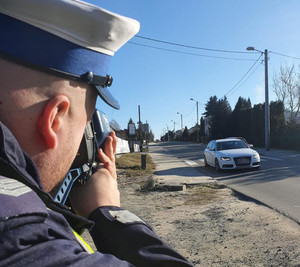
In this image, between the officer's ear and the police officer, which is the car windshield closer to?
the police officer

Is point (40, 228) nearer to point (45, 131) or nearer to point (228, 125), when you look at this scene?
point (45, 131)

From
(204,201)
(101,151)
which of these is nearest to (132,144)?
(204,201)

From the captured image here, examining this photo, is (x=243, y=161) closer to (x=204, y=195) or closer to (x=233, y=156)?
(x=233, y=156)

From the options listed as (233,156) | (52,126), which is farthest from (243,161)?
(52,126)

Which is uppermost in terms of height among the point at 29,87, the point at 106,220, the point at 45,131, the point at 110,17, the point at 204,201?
the point at 110,17

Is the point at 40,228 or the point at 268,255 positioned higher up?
the point at 40,228

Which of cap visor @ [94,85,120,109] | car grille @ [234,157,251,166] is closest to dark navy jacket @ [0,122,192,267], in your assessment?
cap visor @ [94,85,120,109]

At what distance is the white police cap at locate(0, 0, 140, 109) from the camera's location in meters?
0.84

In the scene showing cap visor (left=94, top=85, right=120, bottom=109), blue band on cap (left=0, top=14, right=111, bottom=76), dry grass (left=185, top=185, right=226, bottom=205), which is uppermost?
blue band on cap (left=0, top=14, right=111, bottom=76)

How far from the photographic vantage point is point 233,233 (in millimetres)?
4520

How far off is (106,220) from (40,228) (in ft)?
1.36

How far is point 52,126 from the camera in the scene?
87 centimetres

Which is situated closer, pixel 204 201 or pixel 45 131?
pixel 45 131

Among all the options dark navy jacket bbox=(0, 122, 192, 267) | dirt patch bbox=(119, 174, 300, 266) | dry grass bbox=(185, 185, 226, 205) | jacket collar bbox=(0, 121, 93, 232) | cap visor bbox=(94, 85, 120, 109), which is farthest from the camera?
dry grass bbox=(185, 185, 226, 205)
